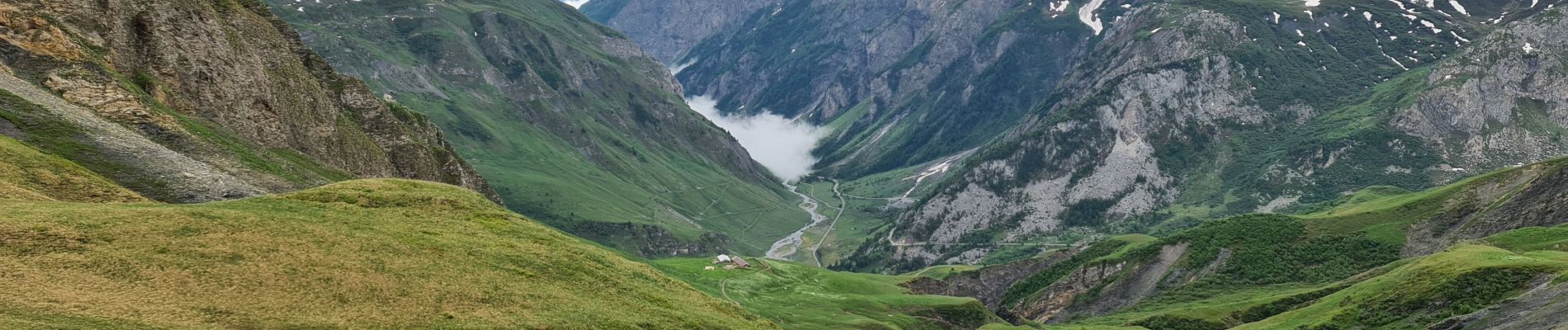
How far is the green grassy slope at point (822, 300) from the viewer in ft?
396

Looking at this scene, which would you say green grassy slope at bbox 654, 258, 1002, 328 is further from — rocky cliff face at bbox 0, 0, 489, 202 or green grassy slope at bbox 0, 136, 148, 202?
green grassy slope at bbox 0, 136, 148, 202

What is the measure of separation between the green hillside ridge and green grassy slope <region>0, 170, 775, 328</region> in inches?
4.7

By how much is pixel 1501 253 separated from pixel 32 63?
152725mm

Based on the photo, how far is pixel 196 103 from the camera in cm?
11112

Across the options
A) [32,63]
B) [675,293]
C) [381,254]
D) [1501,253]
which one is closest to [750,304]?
[675,293]

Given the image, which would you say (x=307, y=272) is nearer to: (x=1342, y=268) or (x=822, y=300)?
(x=822, y=300)

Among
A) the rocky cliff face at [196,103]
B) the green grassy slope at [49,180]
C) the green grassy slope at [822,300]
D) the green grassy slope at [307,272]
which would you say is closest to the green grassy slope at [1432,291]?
the green grassy slope at [822,300]

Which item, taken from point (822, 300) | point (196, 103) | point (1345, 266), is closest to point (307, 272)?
point (196, 103)

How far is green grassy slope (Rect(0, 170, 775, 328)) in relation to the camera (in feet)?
158

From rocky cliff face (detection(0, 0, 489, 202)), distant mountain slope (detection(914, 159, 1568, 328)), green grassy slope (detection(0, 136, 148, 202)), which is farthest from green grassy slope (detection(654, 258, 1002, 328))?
green grassy slope (detection(0, 136, 148, 202))

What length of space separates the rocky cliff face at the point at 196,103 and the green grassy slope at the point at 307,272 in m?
15.2

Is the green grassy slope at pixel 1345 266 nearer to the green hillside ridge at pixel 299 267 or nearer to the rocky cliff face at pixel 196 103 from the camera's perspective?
the green hillside ridge at pixel 299 267

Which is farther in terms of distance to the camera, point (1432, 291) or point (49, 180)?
point (1432, 291)

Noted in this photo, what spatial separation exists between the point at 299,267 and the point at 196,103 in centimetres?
6891
